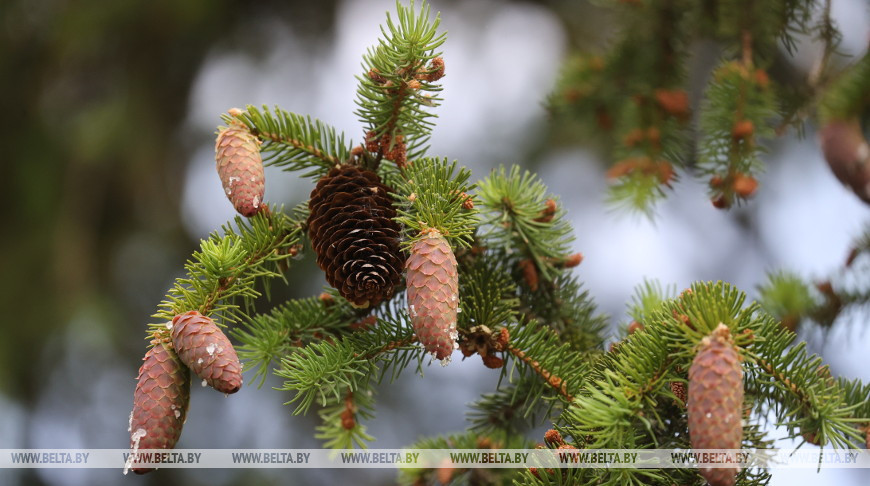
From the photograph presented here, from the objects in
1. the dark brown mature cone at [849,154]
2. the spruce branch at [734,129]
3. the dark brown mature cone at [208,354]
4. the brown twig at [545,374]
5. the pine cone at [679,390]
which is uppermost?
the spruce branch at [734,129]

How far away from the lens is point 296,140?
0.97 m

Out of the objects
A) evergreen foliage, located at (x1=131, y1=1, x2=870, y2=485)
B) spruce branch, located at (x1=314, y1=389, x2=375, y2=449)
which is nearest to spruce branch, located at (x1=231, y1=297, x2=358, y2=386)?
evergreen foliage, located at (x1=131, y1=1, x2=870, y2=485)

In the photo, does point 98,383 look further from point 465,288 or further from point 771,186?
point 771,186

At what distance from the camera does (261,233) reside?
921 millimetres

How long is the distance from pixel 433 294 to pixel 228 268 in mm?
268

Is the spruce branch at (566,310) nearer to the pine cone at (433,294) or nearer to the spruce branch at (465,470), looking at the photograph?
the spruce branch at (465,470)

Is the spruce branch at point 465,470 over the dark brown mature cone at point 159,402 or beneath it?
over

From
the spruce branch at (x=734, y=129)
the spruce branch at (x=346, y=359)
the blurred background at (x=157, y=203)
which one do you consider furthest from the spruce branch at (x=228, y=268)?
the blurred background at (x=157, y=203)

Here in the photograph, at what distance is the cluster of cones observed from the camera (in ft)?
2.56

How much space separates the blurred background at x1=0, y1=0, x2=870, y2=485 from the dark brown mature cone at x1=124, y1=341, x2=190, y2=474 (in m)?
1.77

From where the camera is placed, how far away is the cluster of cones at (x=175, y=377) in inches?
30.7

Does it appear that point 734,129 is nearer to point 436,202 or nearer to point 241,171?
point 436,202

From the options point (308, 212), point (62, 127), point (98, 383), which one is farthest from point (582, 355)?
point (62, 127)

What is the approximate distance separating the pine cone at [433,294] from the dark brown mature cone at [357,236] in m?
0.09
